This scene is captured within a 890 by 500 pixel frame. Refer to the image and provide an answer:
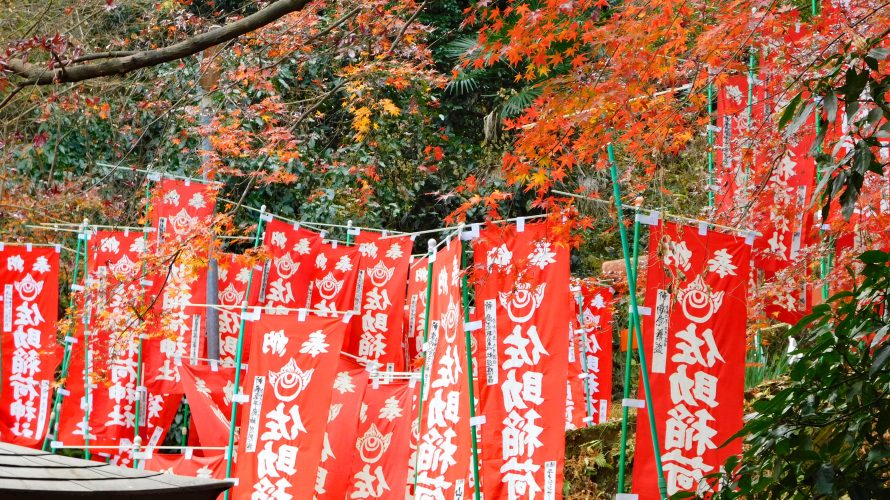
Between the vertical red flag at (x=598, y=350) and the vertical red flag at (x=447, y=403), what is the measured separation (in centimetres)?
478

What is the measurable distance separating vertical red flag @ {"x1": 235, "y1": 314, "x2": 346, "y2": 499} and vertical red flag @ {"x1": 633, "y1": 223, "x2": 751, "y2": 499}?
372 centimetres

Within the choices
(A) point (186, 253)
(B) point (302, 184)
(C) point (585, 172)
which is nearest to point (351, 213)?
(B) point (302, 184)

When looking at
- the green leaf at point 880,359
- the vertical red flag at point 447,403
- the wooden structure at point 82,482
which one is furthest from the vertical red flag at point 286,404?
the green leaf at point 880,359

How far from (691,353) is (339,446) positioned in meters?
4.84

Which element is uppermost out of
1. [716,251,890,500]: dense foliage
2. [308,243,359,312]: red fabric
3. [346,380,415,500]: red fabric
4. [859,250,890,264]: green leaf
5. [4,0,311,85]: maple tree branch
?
[4,0,311,85]: maple tree branch

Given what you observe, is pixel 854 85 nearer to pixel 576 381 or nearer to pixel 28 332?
pixel 576 381

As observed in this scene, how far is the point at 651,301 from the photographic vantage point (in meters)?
6.41

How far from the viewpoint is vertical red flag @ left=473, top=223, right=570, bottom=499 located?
699cm

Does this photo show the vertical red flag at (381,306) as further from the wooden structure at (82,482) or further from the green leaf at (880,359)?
the green leaf at (880,359)

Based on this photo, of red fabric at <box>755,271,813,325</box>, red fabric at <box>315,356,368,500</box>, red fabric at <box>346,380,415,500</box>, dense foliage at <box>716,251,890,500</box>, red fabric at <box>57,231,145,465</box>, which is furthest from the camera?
red fabric at <box>57,231,145,465</box>

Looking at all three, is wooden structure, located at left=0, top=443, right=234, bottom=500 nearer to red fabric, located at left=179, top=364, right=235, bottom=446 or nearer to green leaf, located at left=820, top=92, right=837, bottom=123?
green leaf, located at left=820, top=92, right=837, bottom=123

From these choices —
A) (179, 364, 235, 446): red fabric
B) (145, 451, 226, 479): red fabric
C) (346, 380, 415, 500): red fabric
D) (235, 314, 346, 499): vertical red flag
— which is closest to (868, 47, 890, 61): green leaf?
(235, 314, 346, 499): vertical red flag

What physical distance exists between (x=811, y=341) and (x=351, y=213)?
12109 millimetres

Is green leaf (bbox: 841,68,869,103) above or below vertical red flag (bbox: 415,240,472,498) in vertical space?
above
